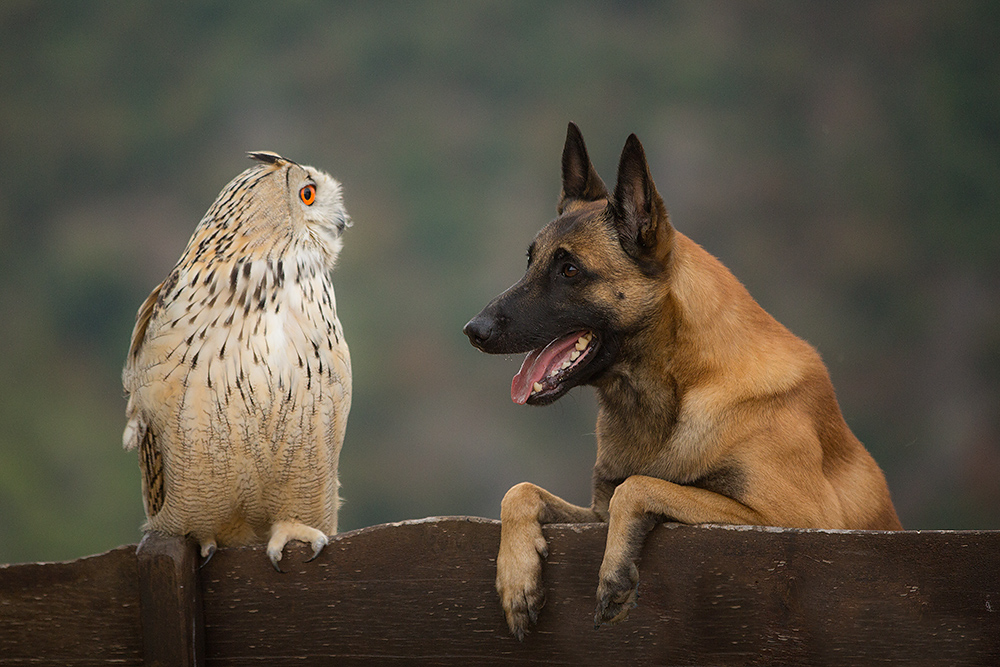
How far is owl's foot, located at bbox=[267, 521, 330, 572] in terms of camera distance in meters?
1.38

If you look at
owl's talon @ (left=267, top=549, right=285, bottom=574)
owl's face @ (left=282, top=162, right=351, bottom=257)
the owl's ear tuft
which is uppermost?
the owl's ear tuft

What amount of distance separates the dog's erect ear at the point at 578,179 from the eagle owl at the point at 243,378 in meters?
0.53

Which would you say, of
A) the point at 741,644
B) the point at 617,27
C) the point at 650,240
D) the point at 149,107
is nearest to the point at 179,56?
the point at 149,107

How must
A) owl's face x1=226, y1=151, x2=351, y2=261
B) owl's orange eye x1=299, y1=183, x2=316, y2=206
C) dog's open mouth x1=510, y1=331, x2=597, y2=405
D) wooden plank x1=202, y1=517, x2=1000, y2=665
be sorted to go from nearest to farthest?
wooden plank x1=202, y1=517, x2=1000, y2=665 < dog's open mouth x1=510, y1=331, x2=597, y2=405 < owl's face x1=226, y1=151, x2=351, y2=261 < owl's orange eye x1=299, y1=183, x2=316, y2=206

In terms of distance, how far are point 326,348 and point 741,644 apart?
98 cm

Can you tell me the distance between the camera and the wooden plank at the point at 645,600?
110 centimetres

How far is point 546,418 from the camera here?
451cm

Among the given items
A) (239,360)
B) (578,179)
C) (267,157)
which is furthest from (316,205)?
(578,179)

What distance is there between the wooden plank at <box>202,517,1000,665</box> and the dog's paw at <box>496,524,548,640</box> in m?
0.02

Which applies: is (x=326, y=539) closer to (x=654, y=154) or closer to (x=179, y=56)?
(x=654, y=154)

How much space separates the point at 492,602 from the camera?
1285 mm

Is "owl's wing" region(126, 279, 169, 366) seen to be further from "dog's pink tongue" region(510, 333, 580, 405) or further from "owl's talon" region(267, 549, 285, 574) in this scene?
"dog's pink tongue" region(510, 333, 580, 405)

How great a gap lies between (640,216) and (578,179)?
310 millimetres

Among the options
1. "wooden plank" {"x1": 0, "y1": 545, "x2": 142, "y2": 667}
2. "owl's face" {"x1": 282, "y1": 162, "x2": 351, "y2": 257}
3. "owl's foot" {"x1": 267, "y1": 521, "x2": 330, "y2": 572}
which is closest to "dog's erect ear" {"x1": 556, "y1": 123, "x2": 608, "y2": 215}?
"owl's face" {"x1": 282, "y1": 162, "x2": 351, "y2": 257}
